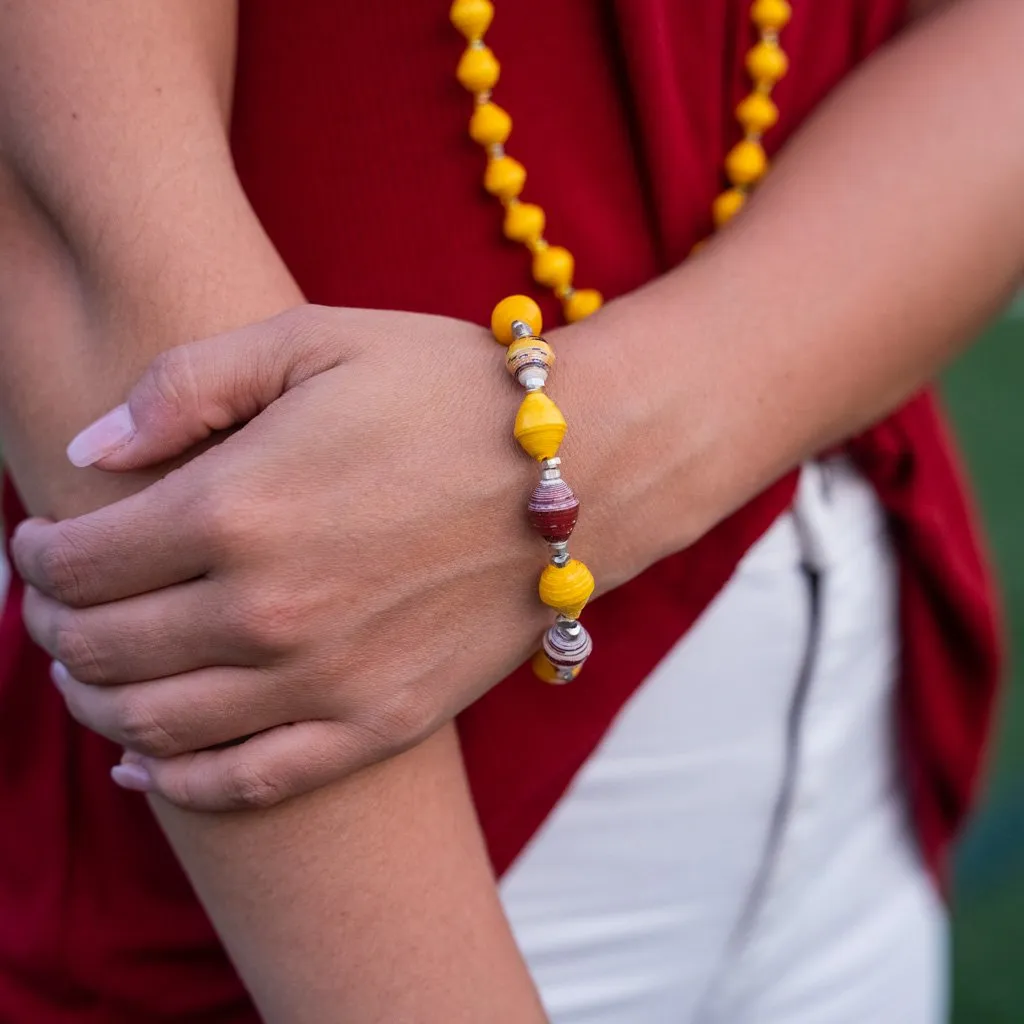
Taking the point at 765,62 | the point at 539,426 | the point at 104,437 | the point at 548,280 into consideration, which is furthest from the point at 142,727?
the point at 765,62

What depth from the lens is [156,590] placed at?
1.78ft

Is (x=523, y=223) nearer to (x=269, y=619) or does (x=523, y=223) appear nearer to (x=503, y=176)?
(x=503, y=176)

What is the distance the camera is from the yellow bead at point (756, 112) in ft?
2.41

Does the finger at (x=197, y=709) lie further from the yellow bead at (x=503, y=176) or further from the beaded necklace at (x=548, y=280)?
the yellow bead at (x=503, y=176)

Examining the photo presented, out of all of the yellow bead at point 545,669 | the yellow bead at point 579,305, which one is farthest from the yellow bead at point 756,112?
the yellow bead at point 545,669

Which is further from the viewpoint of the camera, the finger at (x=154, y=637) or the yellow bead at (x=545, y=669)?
the yellow bead at (x=545, y=669)

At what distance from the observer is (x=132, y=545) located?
20.8 inches

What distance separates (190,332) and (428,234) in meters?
0.18

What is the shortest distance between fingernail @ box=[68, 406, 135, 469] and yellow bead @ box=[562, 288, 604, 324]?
0.29 meters

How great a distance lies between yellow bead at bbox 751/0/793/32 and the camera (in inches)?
28.0

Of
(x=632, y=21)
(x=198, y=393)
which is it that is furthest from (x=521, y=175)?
(x=198, y=393)

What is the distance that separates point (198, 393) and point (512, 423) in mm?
161

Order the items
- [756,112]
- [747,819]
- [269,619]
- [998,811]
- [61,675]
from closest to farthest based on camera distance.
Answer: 1. [269,619]
2. [61,675]
3. [756,112]
4. [747,819]
5. [998,811]

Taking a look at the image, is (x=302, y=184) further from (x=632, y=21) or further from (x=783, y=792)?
(x=783, y=792)
